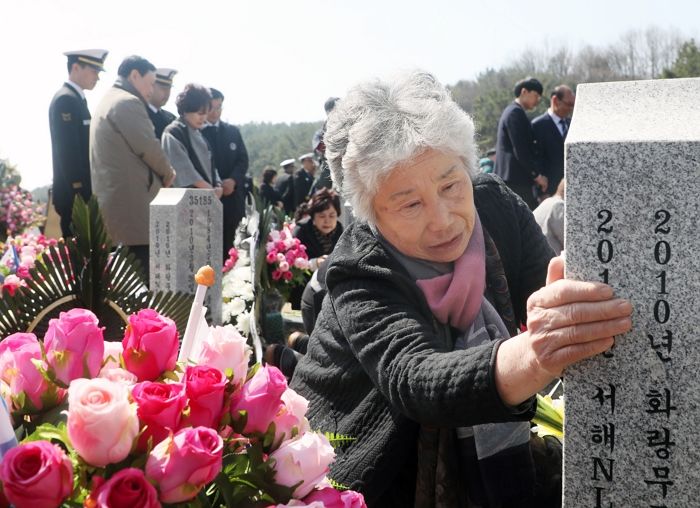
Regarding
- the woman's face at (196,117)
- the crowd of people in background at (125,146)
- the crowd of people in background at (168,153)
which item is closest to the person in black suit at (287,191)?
the crowd of people in background at (168,153)

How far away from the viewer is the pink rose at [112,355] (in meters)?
1.33

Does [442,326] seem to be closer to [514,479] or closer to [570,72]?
[514,479]

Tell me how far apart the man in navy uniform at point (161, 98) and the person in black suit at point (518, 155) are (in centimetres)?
317

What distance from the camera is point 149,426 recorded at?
3.78 ft

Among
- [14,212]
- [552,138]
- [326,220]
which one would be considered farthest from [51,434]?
[14,212]

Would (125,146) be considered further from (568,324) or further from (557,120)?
(568,324)

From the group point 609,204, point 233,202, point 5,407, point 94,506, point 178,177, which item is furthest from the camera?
point 233,202

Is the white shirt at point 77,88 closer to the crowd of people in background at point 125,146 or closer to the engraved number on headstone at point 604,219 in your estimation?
the crowd of people in background at point 125,146

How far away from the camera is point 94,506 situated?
1.07 metres

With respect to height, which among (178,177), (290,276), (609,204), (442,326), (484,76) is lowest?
(484,76)

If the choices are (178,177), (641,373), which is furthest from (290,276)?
(641,373)

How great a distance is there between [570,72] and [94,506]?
189 feet

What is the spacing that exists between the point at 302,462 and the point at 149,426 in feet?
0.77

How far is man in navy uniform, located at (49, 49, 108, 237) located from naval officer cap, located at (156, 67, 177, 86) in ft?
3.60
